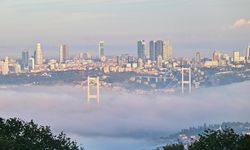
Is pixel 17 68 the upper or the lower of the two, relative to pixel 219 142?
lower

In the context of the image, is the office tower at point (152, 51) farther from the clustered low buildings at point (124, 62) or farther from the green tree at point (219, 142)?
the green tree at point (219, 142)

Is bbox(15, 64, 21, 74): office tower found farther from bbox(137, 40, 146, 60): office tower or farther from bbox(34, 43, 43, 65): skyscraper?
bbox(137, 40, 146, 60): office tower

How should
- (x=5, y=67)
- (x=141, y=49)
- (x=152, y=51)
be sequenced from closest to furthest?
(x=5, y=67) < (x=152, y=51) < (x=141, y=49)

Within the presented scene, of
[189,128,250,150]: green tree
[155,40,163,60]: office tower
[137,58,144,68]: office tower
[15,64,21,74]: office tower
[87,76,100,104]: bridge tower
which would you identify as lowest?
[87,76,100,104]: bridge tower

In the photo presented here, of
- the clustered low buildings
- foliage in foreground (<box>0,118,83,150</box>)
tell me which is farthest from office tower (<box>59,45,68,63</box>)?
foliage in foreground (<box>0,118,83,150</box>)

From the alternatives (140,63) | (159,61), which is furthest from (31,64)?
(159,61)

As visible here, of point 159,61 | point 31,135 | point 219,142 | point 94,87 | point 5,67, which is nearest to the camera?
point 31,135

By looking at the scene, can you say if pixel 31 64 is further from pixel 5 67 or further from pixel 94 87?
pixel 94 87

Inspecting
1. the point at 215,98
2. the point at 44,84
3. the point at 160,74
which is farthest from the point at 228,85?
the point at 44,84
